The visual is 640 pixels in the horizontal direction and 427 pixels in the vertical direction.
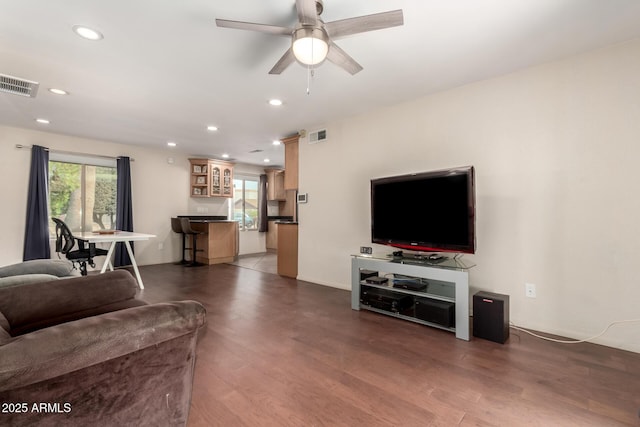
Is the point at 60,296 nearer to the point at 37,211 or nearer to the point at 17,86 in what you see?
the point at 17,86

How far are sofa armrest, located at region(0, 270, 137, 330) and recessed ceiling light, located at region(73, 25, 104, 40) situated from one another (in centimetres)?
180

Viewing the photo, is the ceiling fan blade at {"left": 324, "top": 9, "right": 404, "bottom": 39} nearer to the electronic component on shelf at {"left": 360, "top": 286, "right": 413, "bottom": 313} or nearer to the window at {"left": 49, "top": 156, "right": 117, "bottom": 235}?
the electronic component on shelf at {"left": 360, "top": 286, "right": 413, "bottom": 313}

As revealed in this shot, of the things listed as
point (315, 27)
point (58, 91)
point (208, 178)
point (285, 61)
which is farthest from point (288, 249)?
point (315, 27)

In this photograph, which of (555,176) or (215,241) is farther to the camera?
(215,241)

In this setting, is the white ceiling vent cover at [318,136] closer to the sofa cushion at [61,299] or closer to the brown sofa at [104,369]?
the sofa cushion at [61,299]

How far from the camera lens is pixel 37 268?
2270 millimetres

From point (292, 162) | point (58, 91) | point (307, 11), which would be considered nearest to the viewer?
point (307, 11)

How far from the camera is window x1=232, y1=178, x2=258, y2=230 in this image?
7668 mm

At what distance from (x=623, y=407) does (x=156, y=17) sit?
3.75 m

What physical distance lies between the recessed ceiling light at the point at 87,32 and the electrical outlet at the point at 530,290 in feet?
13.6

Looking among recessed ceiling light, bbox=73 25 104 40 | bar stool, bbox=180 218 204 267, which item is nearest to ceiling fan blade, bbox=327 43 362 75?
recessed ceiling light, bbox=73 25 104 40

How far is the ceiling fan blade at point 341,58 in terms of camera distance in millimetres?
1957

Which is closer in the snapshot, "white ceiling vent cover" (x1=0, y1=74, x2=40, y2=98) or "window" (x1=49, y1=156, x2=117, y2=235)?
"white ceiling vent cover" (x1=0, y1=74, x2=40, y2=98)

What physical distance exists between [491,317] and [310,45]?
250cm
